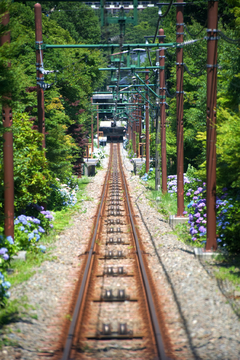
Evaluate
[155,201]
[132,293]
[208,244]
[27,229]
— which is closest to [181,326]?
[132,293]

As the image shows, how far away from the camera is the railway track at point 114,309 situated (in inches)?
256

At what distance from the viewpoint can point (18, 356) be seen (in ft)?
20.7

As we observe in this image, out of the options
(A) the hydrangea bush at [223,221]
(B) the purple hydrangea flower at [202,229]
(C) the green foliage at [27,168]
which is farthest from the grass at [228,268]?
(C) the green foliage at [27,168]

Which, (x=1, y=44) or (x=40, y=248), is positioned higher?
(x=1, y=44)

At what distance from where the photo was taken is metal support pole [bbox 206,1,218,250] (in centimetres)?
1086

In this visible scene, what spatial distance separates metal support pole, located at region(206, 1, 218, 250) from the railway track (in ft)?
6.60

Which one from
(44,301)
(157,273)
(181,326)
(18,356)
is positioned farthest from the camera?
(157,273)

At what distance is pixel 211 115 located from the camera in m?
11.1

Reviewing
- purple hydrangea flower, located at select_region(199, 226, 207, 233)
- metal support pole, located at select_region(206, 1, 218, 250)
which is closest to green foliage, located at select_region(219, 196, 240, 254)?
metal support pole, located at select_region(206, 1, 218, 250)

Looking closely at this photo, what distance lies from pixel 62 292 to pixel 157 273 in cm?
246

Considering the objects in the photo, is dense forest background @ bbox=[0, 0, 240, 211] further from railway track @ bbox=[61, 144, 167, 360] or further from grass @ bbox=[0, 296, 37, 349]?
grass @ bbox=[0, 296, 37, 349]

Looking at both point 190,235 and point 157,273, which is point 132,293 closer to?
point 157,273

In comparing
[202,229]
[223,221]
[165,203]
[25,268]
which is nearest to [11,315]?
[25,268]

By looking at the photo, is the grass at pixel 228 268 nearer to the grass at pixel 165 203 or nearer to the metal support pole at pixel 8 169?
the metal support pole at pixel 8 169
